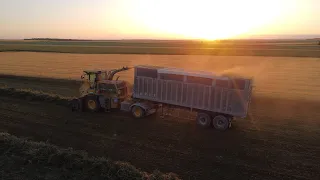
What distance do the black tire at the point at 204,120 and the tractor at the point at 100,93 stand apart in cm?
598

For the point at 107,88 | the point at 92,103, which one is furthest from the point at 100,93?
the point at 92,103

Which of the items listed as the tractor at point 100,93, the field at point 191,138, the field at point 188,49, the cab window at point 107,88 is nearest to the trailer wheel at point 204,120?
the field at point 191,138

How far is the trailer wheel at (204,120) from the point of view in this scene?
17.1 meters

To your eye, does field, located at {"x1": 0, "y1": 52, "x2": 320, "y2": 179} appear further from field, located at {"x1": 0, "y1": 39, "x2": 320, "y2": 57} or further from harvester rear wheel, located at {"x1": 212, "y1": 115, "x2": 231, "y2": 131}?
field, located at {"x1": 0, "y1": 39, "x2": 320, "y2": 57}

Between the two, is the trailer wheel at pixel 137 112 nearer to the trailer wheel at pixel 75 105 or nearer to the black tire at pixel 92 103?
the black tire at pixel 92 103

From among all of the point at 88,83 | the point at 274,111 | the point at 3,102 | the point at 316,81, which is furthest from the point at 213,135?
the point at 316,81

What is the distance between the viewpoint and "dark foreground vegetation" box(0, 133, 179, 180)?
1087 cm

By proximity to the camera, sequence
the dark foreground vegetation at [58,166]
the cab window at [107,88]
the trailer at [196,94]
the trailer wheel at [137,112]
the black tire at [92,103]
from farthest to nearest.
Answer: the black tire at [92,103]
the cab window at [107,88]
the trailer wheel at [137,112]
the trailer at [196,94]
the dark foreground vegetation at [58,166]

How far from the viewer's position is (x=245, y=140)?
50.2 ft

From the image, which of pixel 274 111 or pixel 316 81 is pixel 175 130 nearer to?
pixel 274 111

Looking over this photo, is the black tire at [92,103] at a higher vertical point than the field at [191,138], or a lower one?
higher

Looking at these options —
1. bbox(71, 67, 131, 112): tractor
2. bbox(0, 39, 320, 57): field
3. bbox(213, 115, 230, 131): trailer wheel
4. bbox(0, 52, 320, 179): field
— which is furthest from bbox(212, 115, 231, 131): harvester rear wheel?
bbox(0, 39, 320, 57): field

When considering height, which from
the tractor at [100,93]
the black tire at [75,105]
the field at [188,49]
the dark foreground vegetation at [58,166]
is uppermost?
the field at [188,49]

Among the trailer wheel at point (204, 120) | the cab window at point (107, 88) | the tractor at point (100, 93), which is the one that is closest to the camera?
the trailer wheel at point (204, 120)
